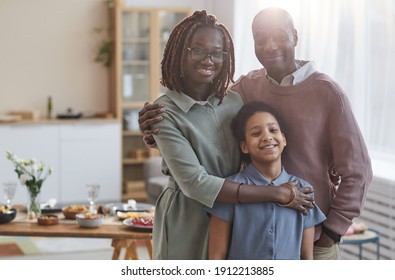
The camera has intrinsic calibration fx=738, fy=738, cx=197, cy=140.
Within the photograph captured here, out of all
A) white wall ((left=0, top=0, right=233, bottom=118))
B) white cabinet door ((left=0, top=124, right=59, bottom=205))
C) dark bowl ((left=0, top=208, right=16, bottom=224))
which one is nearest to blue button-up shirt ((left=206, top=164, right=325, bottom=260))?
dark bowl ((left=0, top=208, right=16, bottom=224))

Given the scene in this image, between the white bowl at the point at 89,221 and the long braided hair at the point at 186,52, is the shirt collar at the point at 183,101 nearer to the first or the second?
the long braided hair at the point at 186,52

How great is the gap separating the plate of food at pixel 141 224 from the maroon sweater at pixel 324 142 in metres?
1.19

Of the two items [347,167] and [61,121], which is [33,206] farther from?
[61,121]

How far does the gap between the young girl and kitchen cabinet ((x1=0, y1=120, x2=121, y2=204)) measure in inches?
140

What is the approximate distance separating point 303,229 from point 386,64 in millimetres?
2080

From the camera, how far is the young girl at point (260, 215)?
5.47 feet

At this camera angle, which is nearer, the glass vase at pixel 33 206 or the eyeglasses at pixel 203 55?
the eyeglasses at pixel 203 55

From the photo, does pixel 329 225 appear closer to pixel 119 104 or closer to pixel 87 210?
pixel 87 210

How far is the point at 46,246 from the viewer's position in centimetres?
421

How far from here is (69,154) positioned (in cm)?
523

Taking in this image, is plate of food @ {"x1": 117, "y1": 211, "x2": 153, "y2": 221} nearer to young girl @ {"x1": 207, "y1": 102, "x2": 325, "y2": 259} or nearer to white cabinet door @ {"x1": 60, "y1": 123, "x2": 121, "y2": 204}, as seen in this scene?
young girl @ {"x1": 207, "y1": 102, "x2": 325, "y2": 259}

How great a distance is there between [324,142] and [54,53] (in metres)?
4.06

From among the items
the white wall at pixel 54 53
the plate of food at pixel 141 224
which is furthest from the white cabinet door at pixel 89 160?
the plate of food at pixel 141 224

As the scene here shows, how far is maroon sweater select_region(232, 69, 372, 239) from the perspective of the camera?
168 centimetres
